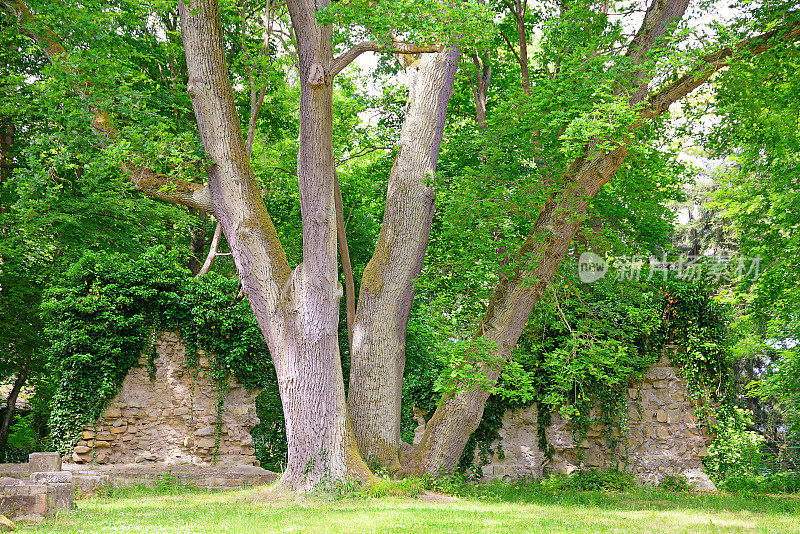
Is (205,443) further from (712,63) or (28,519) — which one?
(712,63)

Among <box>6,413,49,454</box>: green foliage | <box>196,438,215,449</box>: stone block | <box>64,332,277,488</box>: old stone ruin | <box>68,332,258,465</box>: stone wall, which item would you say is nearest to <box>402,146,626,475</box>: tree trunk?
<box>64,332,277,488</box>: old stone ruin

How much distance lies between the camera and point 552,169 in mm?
7562

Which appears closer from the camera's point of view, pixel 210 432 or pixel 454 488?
pixel 454 488

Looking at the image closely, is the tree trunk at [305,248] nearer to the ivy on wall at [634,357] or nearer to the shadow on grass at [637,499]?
the shadow on grass at [637,499]

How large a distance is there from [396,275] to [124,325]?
4.51 m

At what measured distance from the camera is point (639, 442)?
9844 millimetres

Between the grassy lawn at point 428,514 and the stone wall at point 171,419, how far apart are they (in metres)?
1.45

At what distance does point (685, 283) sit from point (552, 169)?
4.02m

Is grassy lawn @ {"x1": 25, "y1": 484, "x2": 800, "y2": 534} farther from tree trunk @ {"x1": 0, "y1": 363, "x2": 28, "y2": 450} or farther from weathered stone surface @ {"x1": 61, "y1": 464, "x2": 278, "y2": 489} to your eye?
Result: tree trunk @ {"x1": 0, "y1": 363, "x2": 28, "y2": 450}

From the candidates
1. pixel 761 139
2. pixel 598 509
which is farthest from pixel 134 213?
pixel 761 139

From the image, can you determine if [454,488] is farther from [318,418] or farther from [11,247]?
[11,247]

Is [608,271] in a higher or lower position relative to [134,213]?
lower

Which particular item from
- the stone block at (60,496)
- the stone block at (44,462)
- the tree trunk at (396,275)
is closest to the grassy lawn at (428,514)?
the stone block at (60,496)

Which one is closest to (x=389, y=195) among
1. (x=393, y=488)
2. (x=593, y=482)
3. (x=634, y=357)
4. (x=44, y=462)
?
(x=393, y=488)
